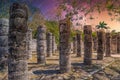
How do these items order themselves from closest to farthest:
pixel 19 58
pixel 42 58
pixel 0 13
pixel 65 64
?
pixel 19 58, pixel 65 64, pixel 42 58, pixel 0 13

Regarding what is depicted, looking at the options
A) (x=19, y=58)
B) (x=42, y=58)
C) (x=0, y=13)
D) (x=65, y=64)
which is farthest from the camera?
(x=0, y=13)

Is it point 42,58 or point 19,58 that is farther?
point 42,58

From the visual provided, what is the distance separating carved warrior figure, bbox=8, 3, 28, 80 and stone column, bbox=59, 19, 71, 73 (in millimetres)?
4406

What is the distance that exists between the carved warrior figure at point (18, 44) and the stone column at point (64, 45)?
441 centimetres

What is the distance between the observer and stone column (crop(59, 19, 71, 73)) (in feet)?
47.2

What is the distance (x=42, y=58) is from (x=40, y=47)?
2.52ft

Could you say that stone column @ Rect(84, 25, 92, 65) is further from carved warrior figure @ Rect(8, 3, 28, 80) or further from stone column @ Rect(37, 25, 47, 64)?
carved warrior figure @ Rect(8, 3, 28, 80)

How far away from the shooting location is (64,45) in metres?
14.5

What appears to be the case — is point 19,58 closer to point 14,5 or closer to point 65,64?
point 14,5

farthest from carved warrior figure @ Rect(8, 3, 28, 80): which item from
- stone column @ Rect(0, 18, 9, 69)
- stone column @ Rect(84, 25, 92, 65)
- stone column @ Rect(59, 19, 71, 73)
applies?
stone column @ Rect(84, 25, 92, 65)

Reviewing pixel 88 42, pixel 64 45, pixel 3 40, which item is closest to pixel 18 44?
pixel 64 45

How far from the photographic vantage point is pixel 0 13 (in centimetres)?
Answer: 4419

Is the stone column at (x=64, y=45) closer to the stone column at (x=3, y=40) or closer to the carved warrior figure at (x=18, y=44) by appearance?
the stone column at (x=3, y=40)

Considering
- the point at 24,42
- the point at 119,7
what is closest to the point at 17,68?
the point at 24,42
